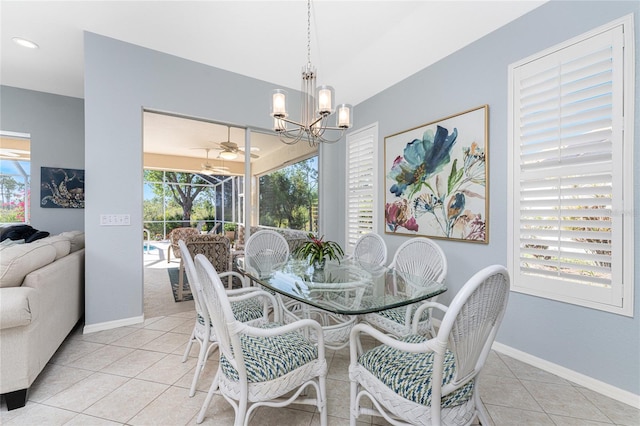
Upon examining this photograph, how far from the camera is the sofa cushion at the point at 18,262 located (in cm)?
172

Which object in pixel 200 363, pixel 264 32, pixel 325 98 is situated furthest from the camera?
pixel 264 32

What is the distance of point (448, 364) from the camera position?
1.22 metres

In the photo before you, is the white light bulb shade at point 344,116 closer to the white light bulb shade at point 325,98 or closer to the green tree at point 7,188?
the white light bulb shade at point 325,98

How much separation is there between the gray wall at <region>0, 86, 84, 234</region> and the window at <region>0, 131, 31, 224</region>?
22 centimetres

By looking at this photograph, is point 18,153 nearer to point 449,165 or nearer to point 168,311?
point 168,311

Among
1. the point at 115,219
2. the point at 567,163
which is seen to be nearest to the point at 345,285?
the point at 567,163

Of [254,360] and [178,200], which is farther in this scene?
[178,200]

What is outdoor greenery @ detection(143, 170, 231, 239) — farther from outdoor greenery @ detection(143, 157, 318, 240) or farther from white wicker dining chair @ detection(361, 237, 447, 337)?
white wicker dining chair @ detection(361, 237, 447, 337)

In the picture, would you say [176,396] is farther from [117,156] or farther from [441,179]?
[441,179]

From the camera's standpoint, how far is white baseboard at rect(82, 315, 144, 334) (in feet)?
8.70

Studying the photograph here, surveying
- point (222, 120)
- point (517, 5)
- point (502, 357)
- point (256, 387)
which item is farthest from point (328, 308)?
point (222, 120)

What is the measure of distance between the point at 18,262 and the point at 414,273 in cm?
289

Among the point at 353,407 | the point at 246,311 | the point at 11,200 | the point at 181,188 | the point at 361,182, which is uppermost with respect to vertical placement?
the point at 181,188

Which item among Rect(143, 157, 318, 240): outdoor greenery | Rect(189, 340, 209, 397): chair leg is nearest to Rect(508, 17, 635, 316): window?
Rect(189, 340, 209, 397): chair leg
